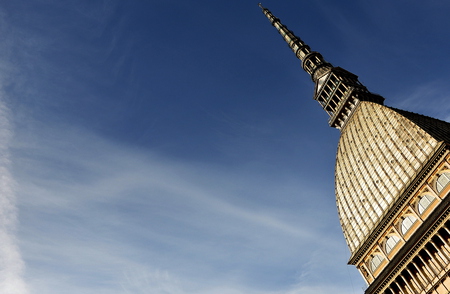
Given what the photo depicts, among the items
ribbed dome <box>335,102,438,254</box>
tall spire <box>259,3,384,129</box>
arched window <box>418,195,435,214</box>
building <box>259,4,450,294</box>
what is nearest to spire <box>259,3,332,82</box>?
tall spire <box>259,3,384,129</box>

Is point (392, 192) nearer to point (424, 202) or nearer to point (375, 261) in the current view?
point (424, 202)

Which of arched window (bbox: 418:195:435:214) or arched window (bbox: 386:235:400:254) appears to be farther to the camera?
arched window (bbox: 386:235:400:254)

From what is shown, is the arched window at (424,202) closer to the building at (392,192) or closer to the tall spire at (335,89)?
the building at (392,192)

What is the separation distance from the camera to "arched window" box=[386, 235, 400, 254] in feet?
222

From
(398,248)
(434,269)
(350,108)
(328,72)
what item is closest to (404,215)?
(398,248)

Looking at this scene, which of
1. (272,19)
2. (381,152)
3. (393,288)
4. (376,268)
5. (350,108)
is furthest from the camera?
(272,19)

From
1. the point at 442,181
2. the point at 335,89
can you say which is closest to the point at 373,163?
the point at 442,181

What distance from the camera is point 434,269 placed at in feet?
190

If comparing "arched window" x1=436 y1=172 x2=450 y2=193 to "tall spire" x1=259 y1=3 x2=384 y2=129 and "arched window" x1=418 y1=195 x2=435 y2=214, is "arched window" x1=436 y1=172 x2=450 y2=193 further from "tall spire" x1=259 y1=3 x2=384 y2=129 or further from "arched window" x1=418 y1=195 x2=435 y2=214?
"tall spire" x1=259 y1=3 x2=384 y2=129

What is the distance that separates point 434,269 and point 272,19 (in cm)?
11392

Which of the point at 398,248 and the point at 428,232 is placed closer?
the point at 428,232

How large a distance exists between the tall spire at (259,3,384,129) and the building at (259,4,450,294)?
0.32 m

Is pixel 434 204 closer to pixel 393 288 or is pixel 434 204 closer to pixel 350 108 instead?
pixel 393 288

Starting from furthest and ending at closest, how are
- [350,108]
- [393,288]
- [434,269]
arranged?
[350,108] → [393,288] → [434,269]
